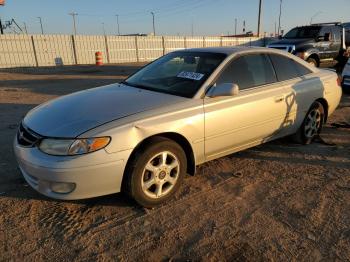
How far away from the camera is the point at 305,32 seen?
14.1 meters

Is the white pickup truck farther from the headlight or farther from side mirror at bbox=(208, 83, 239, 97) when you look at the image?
the headlight

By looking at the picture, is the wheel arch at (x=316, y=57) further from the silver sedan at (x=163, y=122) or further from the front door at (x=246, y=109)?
the front door at (x=246, y=109)

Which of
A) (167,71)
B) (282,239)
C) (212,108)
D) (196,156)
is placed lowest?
(282,239)

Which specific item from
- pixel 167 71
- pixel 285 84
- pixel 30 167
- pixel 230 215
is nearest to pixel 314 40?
pixel 285 84

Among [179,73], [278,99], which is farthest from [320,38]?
[179,73]

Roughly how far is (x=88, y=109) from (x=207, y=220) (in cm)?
163

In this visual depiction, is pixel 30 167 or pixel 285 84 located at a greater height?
pixel 285 84

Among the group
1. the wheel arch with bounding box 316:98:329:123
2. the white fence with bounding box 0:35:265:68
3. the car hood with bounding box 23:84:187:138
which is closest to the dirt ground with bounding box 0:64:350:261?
the car hood with bounding box 23:84:187:138

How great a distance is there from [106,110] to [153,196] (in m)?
0.98

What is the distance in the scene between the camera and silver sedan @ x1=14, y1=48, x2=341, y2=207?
9.96 feet

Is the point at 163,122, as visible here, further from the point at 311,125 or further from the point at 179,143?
the point at 311,125

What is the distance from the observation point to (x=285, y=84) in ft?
15.1

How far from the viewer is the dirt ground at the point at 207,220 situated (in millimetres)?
2770

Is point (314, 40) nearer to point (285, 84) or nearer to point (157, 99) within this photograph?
point (285, 84)
